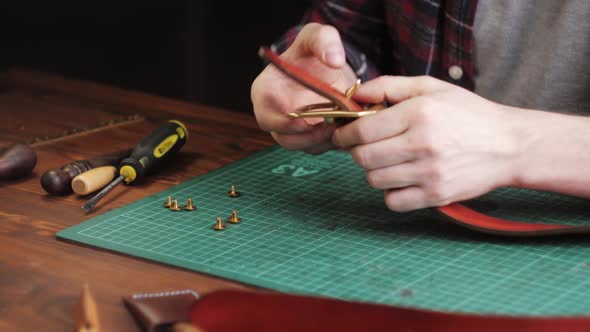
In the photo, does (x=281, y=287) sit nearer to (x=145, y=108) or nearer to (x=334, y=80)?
(x=334, y=80)

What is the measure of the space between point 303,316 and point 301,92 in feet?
2.07

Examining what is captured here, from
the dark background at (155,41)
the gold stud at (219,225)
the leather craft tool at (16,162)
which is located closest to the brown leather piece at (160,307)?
the gold stud at (219,225)

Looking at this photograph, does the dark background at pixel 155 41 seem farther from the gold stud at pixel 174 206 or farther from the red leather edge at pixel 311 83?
the red leather edge at pixel 311 83

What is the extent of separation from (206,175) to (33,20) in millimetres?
3774

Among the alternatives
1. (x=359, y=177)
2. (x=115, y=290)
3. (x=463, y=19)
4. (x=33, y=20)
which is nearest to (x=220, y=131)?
(x=359, y=177)

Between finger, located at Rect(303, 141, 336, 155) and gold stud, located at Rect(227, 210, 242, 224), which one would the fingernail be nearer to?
finger, located at Rect(303, 141, 336, 155)

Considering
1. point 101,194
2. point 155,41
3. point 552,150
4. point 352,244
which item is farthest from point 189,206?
point 155,41

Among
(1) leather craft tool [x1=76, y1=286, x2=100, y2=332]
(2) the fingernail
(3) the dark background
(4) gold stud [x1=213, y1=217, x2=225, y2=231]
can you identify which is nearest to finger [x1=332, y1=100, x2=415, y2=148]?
(2) the fingernail

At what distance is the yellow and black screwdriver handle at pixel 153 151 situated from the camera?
4.86ft

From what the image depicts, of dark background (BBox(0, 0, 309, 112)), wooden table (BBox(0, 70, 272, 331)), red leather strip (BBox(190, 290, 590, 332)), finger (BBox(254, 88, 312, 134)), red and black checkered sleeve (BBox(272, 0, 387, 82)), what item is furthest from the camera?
dark background (BBox(0, 0, 309, 112))

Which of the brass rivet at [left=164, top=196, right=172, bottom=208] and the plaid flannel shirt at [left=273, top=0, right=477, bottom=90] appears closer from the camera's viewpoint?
the brass rivet at [left=164, top=196, right=172, bottom=208]

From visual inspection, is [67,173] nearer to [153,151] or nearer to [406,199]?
[153,151]

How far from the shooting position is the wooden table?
106cm

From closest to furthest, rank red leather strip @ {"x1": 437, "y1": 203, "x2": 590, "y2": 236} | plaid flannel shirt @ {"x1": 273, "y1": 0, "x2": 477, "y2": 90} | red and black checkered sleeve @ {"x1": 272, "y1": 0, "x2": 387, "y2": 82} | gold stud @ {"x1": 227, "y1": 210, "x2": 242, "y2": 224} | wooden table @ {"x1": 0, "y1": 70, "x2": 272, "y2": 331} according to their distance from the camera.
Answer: wooden table @ {"x1": 0, "y1": 70, "x2": 272, "y2": 331}, red leather strip @ {"x1": 437, "y1": 203, "x2": 590, "y2": 236}, gold stud @ {"x1": 227, "y1": 210, "x2": 242, "y2": 224}, plaid flannel shirt @ {"x1": 273, "y1": 0, "x2": 477, "y2": 90}, red and black checkered sleeve @ {"x1": 272, "y1": 0, "x2": 387, "y2": 82}
